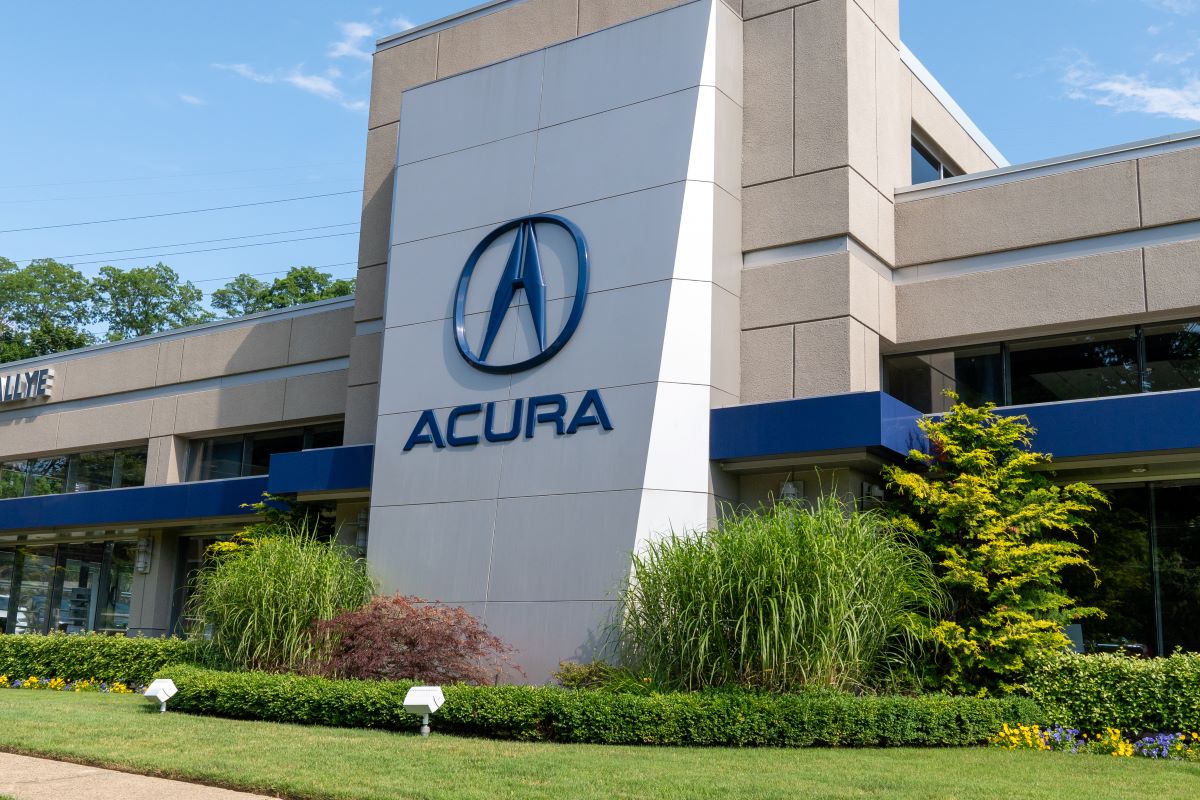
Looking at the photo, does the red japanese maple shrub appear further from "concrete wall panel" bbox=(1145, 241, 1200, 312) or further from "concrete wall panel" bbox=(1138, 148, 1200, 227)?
"concrete wall panel" bbox=(1138, 148, 1200, 227)

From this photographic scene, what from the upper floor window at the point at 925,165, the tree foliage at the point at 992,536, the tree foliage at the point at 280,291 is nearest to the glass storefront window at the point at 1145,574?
the tree foliage at the point at 992,536

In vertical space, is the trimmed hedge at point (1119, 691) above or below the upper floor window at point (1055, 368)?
below

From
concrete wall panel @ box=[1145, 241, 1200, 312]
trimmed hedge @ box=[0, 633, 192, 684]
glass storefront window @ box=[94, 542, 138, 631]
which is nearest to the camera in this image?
concrete wall panel @ box=[1145, 241, 1200, 312]

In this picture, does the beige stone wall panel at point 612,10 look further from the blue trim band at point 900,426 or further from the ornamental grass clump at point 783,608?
the ornamental grass clump at point 783,608

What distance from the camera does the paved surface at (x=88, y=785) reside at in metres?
9.61

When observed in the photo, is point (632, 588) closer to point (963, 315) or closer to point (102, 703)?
point (963, 315)

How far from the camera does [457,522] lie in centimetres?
1748

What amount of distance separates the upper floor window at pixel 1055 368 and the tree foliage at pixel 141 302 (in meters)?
50.7

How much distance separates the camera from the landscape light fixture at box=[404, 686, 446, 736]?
41.2ft

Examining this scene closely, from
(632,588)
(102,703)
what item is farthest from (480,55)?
(102,703)

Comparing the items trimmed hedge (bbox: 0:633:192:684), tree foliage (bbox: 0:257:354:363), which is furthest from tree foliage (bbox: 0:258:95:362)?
trimmed hedge (bbox: 0:633:192:684)

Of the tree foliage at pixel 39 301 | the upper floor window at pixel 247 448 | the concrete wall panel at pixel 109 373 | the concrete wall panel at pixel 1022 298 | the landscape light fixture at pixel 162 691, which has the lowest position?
the landscape light fixture at pixel 162 691

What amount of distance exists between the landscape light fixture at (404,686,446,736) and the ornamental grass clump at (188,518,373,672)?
3.87m

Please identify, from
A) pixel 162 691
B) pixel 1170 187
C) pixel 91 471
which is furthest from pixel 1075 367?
pixel 91 471
